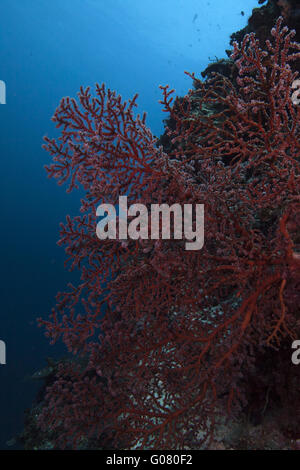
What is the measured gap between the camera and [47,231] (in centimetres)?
5900

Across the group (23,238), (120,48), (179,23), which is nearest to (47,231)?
(23,238)

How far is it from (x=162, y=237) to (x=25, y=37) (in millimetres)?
96979

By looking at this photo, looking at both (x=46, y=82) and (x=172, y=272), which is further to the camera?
(x=46, y=82)

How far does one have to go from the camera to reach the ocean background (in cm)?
4088

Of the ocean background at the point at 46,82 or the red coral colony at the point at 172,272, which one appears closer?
the red coral colony at the point at 172,272

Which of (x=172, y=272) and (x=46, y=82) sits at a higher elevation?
(x=46, y=82)

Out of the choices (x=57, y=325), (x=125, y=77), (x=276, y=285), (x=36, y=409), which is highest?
(x=125, y=77)

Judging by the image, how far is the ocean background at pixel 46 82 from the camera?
40875mm

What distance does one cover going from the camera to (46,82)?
8600 centimetres

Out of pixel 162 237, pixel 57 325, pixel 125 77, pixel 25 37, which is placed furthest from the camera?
pixel 125 77

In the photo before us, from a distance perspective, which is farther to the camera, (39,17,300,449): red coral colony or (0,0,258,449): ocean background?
(0,0,258,449): ocean background
